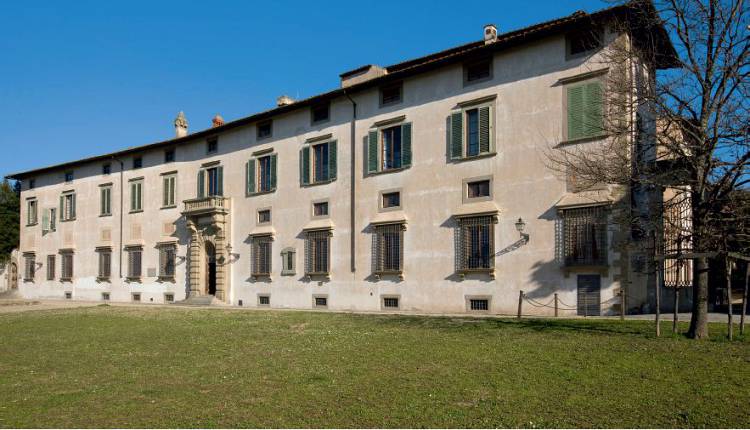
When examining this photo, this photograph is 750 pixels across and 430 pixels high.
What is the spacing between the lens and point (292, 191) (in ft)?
98.4

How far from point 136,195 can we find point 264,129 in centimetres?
1161

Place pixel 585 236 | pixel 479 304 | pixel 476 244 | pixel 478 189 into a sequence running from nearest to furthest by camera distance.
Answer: pixel 585 236, pixel 479 304, pixel 476 244, pixel 478 189

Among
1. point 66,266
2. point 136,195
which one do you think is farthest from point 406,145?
point 66,266

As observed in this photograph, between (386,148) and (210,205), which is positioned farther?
(210,205)

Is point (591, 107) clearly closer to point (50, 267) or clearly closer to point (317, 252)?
point (317, 252)

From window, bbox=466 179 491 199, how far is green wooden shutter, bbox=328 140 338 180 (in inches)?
279

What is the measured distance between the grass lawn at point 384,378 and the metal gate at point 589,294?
3.09 metres

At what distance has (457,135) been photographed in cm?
2380

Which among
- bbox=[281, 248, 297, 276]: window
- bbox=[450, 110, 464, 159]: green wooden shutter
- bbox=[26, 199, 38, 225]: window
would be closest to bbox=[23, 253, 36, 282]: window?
bbox=[26, 199, 38, 225]: window

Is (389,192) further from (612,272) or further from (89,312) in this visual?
(89,312)

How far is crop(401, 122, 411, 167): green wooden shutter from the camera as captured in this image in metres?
25.3

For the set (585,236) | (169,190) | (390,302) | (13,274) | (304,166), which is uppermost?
(304,166)

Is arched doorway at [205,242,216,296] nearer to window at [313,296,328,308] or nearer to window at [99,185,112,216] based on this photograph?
window at [313,296,328,308]

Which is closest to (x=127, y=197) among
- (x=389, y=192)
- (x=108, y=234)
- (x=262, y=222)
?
(x=108, y=234)
